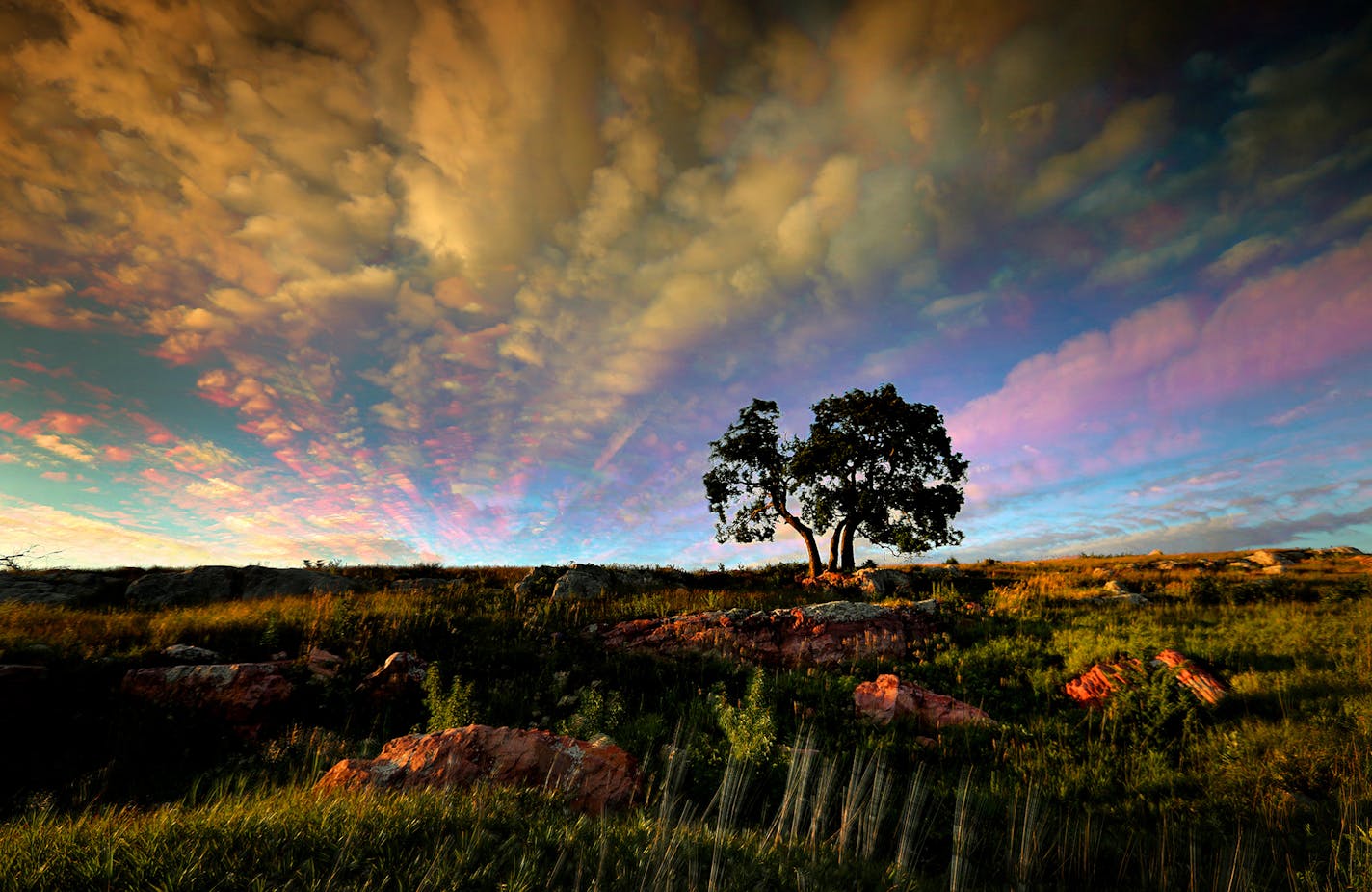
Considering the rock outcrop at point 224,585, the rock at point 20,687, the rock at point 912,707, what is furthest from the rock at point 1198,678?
the rock outcrop at point 224,585

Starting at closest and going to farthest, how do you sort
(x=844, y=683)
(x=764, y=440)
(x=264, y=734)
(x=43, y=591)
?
(x=264, y=734), (x=844, y=683), (x=43, y=591), (x=764, y=440)

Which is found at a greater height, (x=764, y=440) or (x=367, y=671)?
(x=764, y=440)

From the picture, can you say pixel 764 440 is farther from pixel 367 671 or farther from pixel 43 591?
pixel 43 591

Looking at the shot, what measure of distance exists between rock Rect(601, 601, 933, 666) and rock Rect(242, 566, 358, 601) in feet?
43.9

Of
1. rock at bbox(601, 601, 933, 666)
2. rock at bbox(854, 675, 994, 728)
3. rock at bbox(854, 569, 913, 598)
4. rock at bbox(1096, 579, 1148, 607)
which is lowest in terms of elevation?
rock at bbox(854, 675, 994, 728)

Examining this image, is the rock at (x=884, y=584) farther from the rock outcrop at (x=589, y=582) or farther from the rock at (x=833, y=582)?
the rock outcrop at (x=589, y=582)

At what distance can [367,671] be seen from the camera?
10.3 metres

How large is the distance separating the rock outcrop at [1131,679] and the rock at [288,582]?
22362 millimetres

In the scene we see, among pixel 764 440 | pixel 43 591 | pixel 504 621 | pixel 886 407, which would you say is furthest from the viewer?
pixel 764 440

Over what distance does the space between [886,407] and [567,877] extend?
3120 centimetres

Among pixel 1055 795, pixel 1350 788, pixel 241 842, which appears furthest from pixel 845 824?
pixel 1350 788

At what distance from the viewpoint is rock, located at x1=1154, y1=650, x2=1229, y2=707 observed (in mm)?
8414

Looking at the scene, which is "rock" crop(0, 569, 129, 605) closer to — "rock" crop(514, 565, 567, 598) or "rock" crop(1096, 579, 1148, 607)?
"rock" crop(514, 565, 567, 598)

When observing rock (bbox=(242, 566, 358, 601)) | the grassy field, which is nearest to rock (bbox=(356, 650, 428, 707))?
the grassy field
